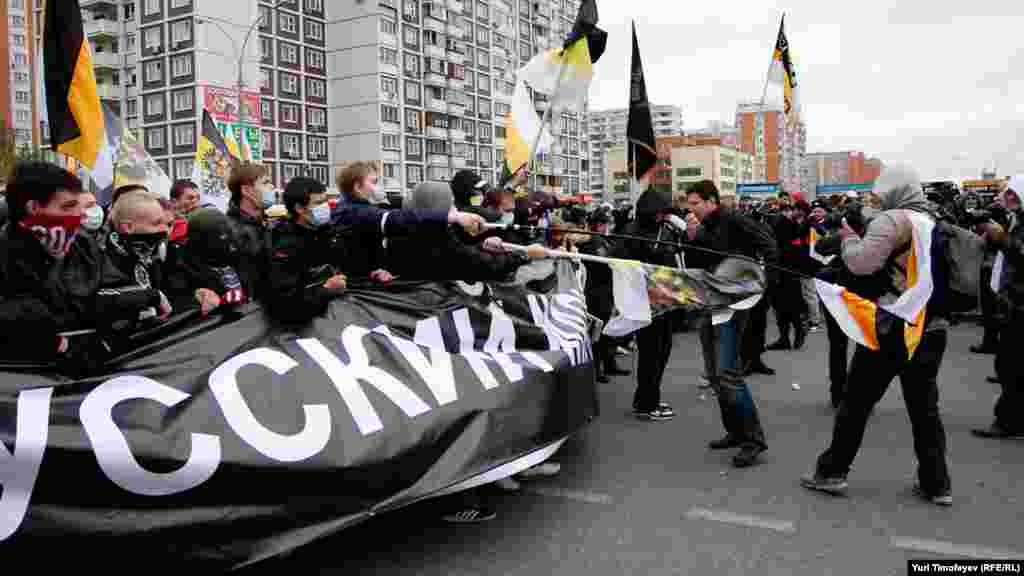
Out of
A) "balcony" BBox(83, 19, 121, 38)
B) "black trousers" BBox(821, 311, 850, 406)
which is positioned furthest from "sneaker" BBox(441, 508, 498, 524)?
"balcony" BBox(83, 19, 121, 38)

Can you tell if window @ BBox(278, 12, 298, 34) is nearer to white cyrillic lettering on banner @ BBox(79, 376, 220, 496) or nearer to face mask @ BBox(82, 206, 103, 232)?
face mask @ BBox(82, 206, 103, 232)

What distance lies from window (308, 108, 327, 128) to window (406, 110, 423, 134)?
7318 millimetres

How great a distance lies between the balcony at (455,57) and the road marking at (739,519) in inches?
3008

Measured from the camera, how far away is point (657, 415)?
7371 mm

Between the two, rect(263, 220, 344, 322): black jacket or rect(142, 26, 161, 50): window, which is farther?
rect(142, 26, 161, 50): window

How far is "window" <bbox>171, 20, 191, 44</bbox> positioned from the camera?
58.5 metres

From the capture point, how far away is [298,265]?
4.52 m

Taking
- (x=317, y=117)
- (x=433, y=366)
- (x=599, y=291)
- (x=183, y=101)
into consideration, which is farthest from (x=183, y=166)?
(x=433, y=366)

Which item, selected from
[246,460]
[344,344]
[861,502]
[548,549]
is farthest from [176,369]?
[861,502]

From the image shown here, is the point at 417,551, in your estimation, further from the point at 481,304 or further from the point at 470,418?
the point at 481,304

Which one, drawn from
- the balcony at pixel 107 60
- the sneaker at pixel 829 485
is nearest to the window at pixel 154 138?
the balcony at pixel 107 60

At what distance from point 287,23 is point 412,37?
40.0 feet

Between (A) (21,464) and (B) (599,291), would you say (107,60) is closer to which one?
(B) (599,291)

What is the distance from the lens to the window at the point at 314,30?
69938 mm
